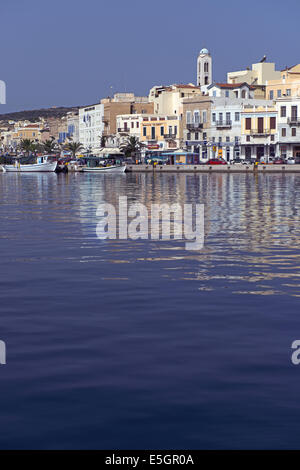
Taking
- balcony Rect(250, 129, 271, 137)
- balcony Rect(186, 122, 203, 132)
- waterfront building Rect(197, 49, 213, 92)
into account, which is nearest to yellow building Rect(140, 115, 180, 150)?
balcony Rect(186, 122, 203, 132)

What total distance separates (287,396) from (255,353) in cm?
147

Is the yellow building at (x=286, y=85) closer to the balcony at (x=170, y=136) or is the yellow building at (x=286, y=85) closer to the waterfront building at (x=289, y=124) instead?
the waterfront building at (x=289, y=124)

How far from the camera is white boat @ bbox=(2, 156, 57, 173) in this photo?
118m

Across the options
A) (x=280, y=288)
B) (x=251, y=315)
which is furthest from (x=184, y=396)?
(x=280, y=288)

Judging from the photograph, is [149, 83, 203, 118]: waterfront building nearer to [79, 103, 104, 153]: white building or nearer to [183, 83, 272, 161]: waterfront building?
[183, 83, 272, 161]: waterfront building

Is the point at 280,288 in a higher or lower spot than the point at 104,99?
lower

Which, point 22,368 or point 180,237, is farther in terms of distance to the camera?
point 180,237

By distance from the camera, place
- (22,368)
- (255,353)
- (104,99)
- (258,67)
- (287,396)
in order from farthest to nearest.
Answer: (104,99)
(258,67)
(255,353)
(22,368)
(287,396)

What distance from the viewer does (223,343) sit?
28.8 feet

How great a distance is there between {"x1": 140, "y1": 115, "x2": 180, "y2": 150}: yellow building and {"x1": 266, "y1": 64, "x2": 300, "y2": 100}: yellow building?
14717mm

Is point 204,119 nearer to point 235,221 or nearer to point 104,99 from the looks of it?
point 104,99

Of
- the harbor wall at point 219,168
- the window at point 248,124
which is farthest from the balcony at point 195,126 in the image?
the window at point 248,124

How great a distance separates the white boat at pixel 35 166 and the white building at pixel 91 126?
14.2 meters

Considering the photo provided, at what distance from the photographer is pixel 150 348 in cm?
857
